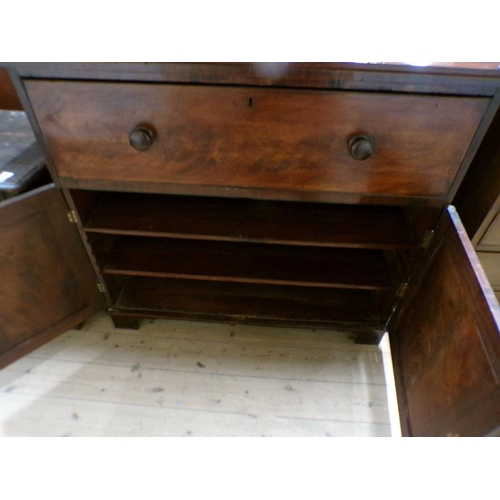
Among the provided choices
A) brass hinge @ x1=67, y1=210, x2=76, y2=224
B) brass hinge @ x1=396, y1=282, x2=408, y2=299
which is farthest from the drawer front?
brass hinge @ x1=396, y1=282, x2=408, y2=299

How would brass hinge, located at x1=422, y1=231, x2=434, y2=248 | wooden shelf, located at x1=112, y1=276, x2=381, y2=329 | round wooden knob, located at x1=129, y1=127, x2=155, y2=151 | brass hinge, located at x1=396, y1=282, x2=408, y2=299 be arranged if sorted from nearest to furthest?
round wooden knob, located at x1=129, y1=127, x2=155, y2=151, brass hinge, located at x1=422, y1=231, x2=434, y2=248, brass hinge, located at x1=396, y1=282, x2=408, y2=299, wooden shelf, located at x1=112, y1=276, x2=381, y2=329

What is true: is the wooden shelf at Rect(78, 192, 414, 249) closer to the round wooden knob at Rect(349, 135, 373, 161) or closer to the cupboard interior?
the cupboard interior

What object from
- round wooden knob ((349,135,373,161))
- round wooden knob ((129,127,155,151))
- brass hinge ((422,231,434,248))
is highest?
brass hinge ((422,231,434,248))

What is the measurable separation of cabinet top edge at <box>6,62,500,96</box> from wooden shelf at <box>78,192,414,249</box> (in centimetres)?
33

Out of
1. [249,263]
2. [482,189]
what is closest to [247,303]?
[249,263]

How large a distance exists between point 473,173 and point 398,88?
378 mm

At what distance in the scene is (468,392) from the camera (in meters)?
0.55

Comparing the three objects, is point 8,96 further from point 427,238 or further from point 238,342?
point 427,238

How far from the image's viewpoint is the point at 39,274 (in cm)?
86

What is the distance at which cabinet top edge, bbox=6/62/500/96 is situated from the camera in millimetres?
542

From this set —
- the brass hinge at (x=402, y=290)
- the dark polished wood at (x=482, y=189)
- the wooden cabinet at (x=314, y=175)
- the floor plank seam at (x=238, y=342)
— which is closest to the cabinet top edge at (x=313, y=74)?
the wooden cabinet at (x=314, y=175)

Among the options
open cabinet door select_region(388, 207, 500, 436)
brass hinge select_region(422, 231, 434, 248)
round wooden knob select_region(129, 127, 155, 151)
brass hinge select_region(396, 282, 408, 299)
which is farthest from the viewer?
brass hinge select_region(396, 282, 408, 299)

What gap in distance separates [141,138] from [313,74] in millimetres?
298

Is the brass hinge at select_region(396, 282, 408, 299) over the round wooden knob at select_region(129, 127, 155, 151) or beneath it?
over
